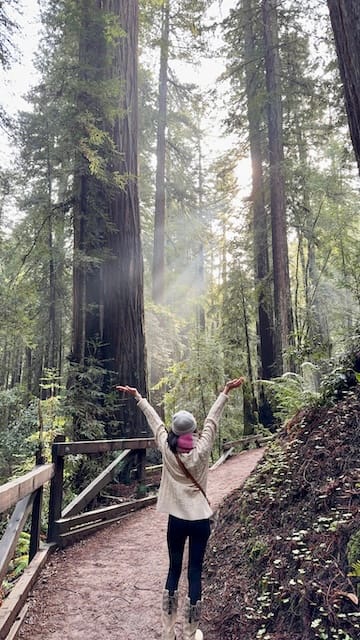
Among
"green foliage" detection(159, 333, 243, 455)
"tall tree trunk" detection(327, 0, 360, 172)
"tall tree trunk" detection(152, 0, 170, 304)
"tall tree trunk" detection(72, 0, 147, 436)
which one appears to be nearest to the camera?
"tall tree trunk" detection(327, 0, 360, 172)

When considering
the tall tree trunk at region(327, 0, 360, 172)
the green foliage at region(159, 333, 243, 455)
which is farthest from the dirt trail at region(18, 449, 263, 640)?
the green foliage at region(159, 333, 243, 455)

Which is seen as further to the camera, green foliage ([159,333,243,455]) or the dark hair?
green foliage ([159,333,243,455])

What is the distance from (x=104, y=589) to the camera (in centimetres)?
392

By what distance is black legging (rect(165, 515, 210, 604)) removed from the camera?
2924mm

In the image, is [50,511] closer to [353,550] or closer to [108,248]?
[353,550]

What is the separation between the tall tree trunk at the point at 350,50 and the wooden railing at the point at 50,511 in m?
4.08

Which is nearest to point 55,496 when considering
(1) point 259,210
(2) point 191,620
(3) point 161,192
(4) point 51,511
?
(4) point 51,511

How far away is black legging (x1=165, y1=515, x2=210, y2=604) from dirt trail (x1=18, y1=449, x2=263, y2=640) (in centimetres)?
53

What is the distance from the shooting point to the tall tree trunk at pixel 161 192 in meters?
16.8

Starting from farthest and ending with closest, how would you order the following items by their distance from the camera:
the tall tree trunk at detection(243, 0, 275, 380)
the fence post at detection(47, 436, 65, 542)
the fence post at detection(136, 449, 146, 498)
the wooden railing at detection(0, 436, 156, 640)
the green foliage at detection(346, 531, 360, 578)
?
the tall tree trunk at detection(243, 0, 275, 380) → the fence post at detection(136, 449, 146, 498) → the fence post at detection(47, 436, 65, 542) → the wooden railing at detection(0, 436, 156, 640) → the green foliage at detection(346, 531, 360, 578)

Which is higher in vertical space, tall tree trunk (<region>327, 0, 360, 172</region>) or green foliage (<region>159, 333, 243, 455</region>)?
tall tree trunk (<region>327, 0, 360, 172</region>)

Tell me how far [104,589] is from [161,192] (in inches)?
630

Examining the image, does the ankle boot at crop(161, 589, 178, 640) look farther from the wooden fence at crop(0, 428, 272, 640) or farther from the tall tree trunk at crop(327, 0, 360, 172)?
the tall tree trunk at crop(327, 0, 360, 172)

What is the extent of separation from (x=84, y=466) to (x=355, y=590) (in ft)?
18.4
